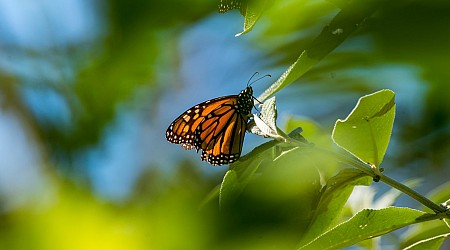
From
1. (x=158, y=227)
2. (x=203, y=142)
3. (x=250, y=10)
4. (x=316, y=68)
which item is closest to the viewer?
(x=250, y=10)

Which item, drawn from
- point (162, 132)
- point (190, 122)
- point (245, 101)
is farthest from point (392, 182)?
point (162, 132)

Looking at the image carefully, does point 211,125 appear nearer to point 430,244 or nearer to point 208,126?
point 208,126

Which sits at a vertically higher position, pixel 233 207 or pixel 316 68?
pixel 316 68

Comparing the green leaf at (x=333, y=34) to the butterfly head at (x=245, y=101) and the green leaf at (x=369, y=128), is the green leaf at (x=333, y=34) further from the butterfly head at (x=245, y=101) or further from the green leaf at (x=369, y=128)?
the butterfly head at (x=245, y=101)

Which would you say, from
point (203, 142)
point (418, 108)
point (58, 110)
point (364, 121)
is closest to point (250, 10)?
point (364, 121)

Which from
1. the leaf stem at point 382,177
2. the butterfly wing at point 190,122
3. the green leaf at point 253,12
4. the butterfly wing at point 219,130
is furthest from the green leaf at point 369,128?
the butterfly wing at point 190,122

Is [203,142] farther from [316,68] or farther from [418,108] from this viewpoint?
[418,108]

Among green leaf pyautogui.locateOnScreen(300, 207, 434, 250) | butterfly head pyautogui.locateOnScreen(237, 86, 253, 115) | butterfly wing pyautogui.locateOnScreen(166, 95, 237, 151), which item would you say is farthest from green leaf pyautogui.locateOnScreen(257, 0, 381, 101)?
butterfly wing pyautogui.locateOnScreen(166, 95, 237, 151)
